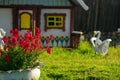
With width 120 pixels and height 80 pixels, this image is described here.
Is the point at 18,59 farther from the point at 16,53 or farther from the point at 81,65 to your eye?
the point at 81,65

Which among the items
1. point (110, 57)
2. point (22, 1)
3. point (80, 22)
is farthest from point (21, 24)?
point (80, 22)

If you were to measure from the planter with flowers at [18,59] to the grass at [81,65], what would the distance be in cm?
72

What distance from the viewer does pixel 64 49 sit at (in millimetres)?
17281

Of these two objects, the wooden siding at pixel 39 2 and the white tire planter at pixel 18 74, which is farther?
the wooden siding at pixel 39 2

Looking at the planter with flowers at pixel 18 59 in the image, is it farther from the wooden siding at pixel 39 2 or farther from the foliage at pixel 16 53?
the wooden siding at pixel 39 2

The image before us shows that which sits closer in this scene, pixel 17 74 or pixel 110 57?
pixel 17 74

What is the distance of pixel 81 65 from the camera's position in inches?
546

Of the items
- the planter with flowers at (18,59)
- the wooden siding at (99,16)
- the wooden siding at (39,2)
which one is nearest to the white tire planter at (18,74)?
the planter with flowers at (18,59)

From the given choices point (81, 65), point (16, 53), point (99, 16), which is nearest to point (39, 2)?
point (81, 65)

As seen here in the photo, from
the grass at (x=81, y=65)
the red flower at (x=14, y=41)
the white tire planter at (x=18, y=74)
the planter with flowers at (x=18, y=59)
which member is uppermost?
the red flower at (x=14, y=41)

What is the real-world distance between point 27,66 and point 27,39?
2.01 feet

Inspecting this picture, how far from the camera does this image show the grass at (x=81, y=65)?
12242 mm

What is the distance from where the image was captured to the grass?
12.2 meters

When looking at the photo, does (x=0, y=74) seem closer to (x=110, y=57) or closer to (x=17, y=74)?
(x=17, y=74)
